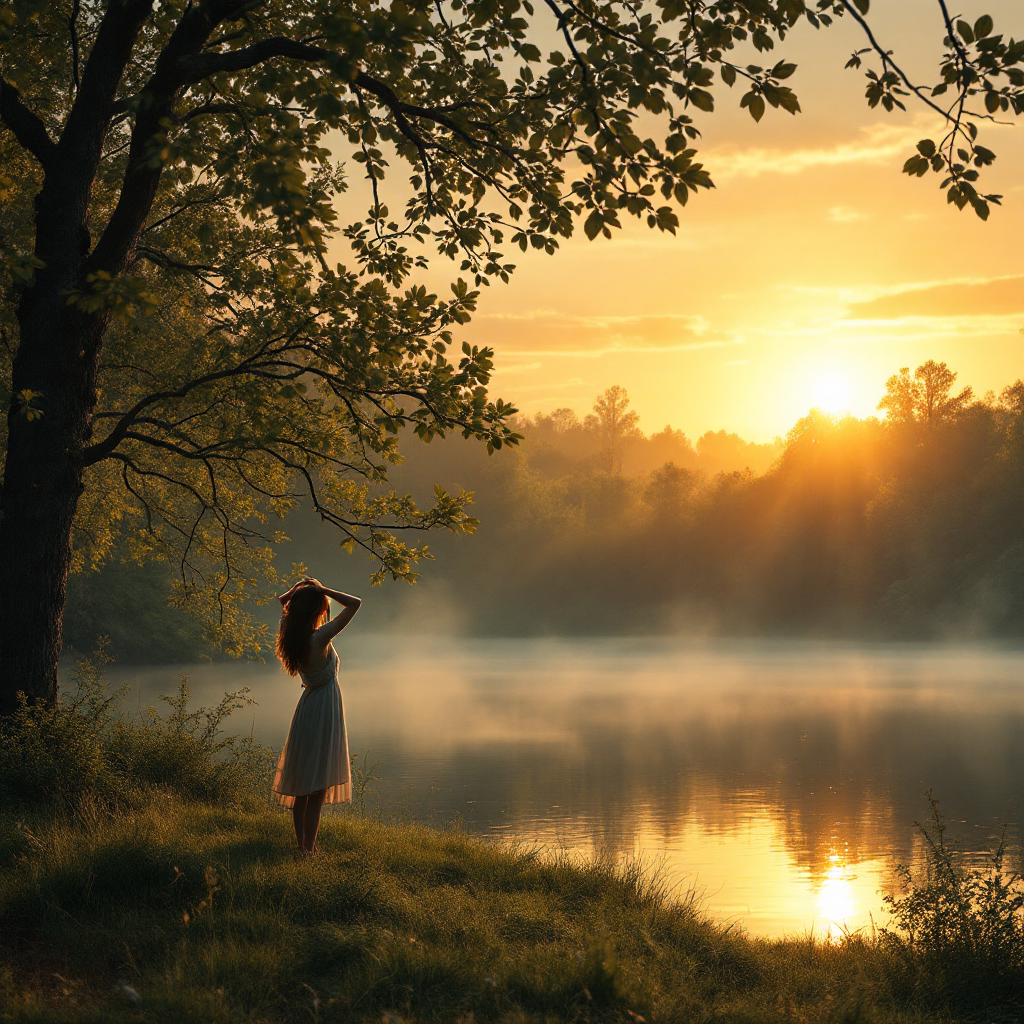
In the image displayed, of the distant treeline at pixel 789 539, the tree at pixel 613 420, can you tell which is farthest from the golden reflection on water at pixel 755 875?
the tree at pixel 613 420

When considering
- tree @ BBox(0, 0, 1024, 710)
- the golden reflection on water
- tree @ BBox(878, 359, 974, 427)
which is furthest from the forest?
tree @ BBox(0, 0, 1024, 710)

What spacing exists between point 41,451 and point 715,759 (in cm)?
1471

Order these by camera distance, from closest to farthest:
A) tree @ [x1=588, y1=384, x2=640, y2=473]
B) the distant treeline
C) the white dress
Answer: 1. the white dress
2. the distant treeline
3. tree @ [x1=588, y1=384, x2=640, y2=473]

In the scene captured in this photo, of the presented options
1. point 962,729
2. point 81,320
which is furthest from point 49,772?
point 962,729

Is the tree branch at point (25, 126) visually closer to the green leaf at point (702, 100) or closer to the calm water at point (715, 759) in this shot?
the green leaf at point (702, 100)

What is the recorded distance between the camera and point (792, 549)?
61.9 meters

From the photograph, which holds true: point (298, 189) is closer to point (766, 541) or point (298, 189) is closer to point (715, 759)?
point (715, 759)

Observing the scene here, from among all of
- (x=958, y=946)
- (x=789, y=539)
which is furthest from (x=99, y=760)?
(x=789, y=539)

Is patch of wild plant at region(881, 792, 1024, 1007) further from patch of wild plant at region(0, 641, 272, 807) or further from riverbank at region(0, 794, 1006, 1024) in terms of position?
patch of wild plant at region(0, 641, 272, 807)

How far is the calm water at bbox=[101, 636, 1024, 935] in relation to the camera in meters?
12.3

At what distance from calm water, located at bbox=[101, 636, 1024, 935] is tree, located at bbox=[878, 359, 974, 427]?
79.5 feet

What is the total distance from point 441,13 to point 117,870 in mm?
6106

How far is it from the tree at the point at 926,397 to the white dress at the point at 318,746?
6062cm

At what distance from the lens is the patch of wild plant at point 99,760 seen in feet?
24.7
